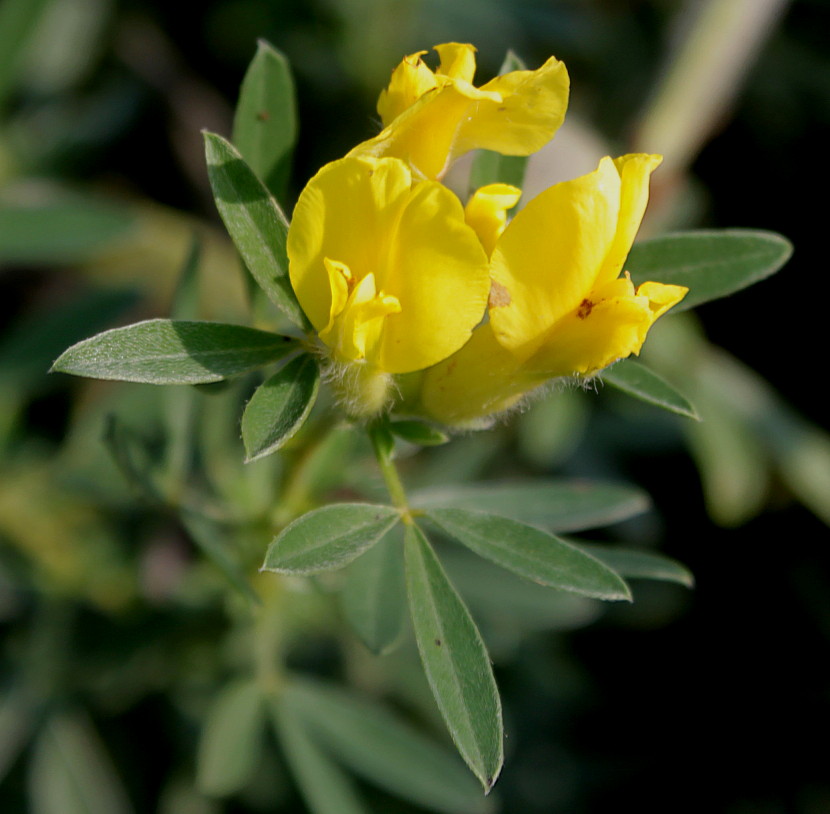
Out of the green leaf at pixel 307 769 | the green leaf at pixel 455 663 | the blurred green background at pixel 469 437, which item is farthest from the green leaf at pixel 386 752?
the green leaf at pixel 455 663

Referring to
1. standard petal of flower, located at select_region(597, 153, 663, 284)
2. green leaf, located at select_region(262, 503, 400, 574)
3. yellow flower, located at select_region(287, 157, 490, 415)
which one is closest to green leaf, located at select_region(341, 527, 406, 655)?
green leaf, located at select_region(262, 503, 400, 574)

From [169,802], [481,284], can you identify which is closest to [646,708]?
[169,802]

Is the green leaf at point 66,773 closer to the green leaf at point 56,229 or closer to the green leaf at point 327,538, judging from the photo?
the green leaf at point 56,229

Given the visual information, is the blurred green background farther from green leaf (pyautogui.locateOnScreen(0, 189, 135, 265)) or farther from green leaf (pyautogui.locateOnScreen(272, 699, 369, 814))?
green leaf (pyautogui.locateOnScreen(272, 699, 369, 814))

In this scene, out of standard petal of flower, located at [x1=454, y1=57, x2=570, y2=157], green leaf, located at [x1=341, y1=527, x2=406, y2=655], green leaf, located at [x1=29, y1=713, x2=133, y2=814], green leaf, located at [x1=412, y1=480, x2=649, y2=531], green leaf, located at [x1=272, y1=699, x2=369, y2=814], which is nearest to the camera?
standard petal of flower, located at [x1=454, y1=57, x2=570, y2=157]

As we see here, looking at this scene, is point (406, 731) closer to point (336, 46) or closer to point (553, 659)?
point (553, 659)

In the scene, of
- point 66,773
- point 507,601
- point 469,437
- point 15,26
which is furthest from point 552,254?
point 66,773

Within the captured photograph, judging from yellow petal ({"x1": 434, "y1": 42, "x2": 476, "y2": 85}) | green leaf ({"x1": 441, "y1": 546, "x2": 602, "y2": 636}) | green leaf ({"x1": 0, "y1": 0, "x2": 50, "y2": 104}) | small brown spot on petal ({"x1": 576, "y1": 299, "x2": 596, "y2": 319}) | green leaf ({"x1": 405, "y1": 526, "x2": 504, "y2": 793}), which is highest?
yellow petal ({"x1": 434, "y1": 42, "x2": 476, "y2": 85})
